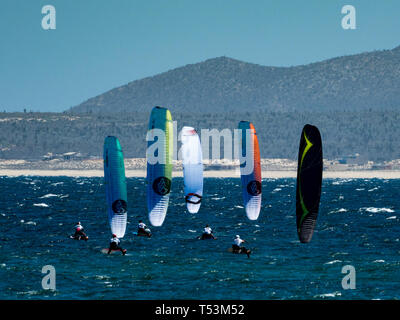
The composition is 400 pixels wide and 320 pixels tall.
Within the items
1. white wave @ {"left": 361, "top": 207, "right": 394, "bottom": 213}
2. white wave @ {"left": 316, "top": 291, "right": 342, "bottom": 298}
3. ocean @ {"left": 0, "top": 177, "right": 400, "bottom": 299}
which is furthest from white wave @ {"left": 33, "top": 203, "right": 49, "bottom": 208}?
white wave @ {"left": 316, "top": 291, "right": 342, "bottom": 298}

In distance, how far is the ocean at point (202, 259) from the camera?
142 ft

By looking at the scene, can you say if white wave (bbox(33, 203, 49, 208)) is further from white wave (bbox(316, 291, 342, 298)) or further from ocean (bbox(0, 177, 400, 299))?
white wave (bbox(316, 291, 342, 298))

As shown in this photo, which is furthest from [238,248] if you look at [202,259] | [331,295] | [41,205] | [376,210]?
[41,205]

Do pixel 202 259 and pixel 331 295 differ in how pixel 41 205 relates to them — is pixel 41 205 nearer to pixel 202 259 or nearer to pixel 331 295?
pixel 202 259

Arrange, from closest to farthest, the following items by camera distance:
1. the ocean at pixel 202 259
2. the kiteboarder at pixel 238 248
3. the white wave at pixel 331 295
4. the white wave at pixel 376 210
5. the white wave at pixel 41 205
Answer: the white wave at pixel 331 295
the ocean at pixel 202 259
the kiteboarder at pixel 238 248
the white wave at pixel 376 210
the white wave at pixel 41 205

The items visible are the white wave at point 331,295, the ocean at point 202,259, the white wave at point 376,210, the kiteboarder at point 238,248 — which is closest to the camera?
the white wave at point 331,295

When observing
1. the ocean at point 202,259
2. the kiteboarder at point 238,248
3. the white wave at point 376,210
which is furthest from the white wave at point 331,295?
the white wave at point 376,210

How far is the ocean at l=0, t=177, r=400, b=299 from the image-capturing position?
43188mm

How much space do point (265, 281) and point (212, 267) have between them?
547 cm

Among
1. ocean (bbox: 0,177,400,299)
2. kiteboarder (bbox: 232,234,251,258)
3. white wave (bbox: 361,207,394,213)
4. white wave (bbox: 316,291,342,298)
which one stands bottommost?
white wave (bbox: 361,207,394,213)

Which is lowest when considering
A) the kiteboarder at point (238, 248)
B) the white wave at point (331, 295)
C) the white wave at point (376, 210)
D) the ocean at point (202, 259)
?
the white wave at point (376, 210)

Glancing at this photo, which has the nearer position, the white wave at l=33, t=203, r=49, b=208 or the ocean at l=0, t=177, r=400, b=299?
the ocean at l=0, t=177, r=400, b=299

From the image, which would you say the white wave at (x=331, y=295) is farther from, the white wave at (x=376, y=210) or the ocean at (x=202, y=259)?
the white wave at (x=376, y=210)

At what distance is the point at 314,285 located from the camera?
44.7 m
